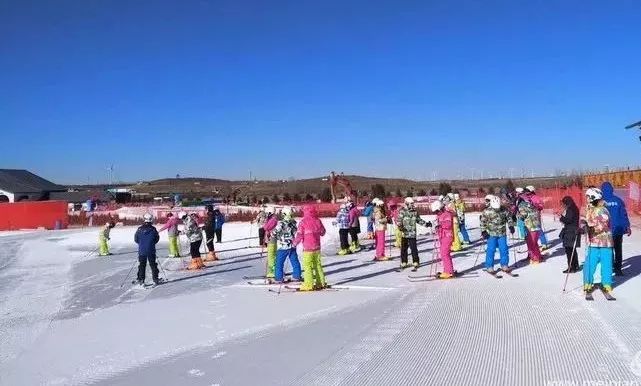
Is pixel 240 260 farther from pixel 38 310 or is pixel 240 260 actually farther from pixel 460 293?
pixel 460 293

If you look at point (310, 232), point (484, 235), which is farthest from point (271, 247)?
point (484, 235)

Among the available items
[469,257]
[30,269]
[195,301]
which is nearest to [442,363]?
[195,301]

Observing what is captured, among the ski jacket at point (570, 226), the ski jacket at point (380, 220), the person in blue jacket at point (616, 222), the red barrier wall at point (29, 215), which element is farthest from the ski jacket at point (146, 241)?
the red barrier wall at point (29, 215)

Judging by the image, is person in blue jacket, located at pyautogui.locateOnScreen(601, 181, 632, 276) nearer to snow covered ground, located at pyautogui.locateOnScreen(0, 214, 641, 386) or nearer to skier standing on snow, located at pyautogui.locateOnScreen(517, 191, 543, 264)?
snow covered ground, located at pyautogui.locateOnScreen(0, 214, 641, 386)

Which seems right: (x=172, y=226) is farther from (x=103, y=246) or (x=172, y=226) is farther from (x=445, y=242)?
(x=445, y=242)

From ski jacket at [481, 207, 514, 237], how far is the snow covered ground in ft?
2.97

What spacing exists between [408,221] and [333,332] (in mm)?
5868

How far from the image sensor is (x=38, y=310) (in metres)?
10.1

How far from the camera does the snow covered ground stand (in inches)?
228

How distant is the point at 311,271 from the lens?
1077 cm

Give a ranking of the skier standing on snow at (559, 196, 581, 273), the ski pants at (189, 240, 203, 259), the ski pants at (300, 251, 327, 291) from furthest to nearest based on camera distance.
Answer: the ski pants at (189, 240, 203, 259)
the skier standing on snow at (559, 196, 581, 273)
the ski pants at (300, 251, 327, 291)

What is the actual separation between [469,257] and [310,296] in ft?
19.6

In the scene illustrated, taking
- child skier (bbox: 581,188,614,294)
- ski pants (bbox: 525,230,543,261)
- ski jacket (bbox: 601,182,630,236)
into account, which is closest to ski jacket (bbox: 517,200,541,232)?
ski pants (bbox: 525,230,543,261)

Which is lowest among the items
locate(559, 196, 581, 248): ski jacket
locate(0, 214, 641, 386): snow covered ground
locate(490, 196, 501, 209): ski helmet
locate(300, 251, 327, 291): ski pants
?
locate(0, 214, 641, 386): snow covered ground
